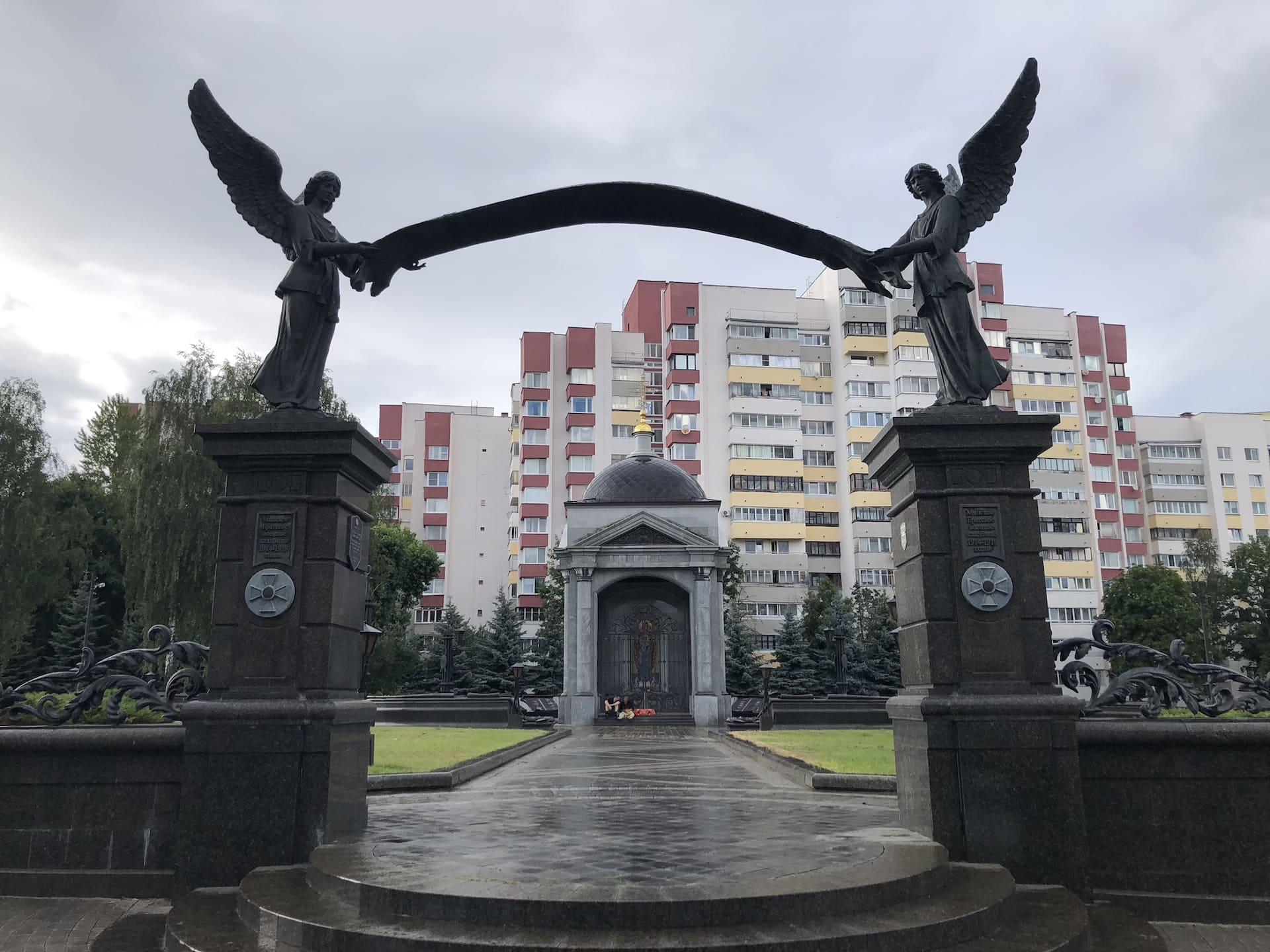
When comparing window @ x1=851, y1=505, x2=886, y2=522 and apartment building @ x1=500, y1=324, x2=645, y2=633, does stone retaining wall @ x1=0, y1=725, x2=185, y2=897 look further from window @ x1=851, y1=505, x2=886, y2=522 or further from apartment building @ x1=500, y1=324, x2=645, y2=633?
apartment building @ x1=500, y1=324, x2=645, y2=633

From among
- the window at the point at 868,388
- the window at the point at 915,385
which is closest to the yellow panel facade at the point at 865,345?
the window at the point at 868,388

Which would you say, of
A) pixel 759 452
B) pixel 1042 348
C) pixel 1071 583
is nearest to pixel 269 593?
pixel 759 452

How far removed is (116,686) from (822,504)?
57838 mm

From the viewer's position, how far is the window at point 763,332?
206 feet

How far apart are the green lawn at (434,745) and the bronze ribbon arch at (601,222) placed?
679cm

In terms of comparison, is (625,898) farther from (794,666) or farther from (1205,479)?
(1205,479)

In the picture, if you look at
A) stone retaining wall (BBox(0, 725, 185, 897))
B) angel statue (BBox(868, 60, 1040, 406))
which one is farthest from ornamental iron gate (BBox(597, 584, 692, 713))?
stone retaining wall (BBox(0, 725, 185, 897))

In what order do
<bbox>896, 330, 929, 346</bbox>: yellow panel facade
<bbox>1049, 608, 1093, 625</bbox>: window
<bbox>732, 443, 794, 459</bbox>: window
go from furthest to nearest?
<bbox>896, 330, 929, 346</bbox>: yellow panel facade < <bbox>732, 443, 794, 459</bbox>: window < <bbox>1049, 608, 1093, 625</bbox>: window

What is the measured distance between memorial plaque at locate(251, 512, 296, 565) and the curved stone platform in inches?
81.0

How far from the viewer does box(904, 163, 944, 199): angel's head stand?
754 cm

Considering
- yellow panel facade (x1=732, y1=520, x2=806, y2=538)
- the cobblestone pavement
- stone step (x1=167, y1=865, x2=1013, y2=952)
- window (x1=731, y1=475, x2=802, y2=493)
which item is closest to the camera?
stone step (x1=167, y1=865, x2=1013, y2=952)

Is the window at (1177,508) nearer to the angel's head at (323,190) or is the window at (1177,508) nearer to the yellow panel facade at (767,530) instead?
the yellow panel facade at (767,530)

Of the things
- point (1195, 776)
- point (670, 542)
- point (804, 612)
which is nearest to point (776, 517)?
point (804, 612)

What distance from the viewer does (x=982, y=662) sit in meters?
6.67
